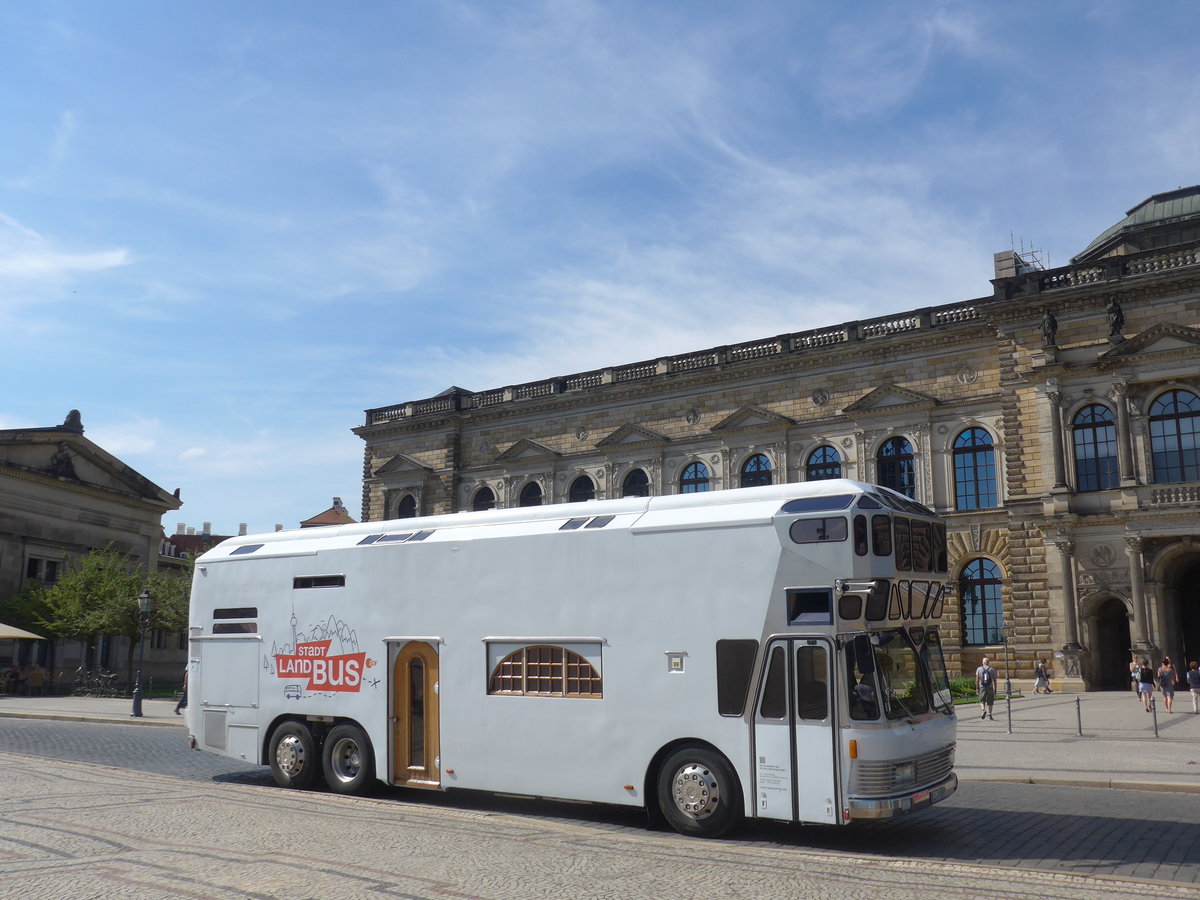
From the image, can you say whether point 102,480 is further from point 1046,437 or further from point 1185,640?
point 1185,640

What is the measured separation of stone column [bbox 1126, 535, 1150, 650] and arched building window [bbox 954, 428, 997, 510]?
17.2ft

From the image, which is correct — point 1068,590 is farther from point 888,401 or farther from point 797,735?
point 797,735

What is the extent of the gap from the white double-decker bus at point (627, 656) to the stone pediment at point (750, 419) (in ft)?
94.0

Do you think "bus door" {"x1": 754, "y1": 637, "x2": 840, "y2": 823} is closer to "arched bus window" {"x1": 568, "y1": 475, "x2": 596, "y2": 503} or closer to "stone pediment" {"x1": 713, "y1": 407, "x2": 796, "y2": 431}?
"stone pediment" {"x1": 713, "y1": 407, "x2": 796, "y2": 431}

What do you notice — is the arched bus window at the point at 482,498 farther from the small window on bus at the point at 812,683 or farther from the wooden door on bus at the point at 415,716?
the small window on bus at the point at 812,683

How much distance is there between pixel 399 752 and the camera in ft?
43.8

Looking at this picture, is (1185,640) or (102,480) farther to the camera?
(102,480)

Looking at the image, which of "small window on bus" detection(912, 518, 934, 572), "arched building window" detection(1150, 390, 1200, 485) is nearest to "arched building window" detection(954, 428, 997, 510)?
"arched building window" detection(1150, 390, 1200, 485)

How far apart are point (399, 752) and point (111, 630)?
35001 mm

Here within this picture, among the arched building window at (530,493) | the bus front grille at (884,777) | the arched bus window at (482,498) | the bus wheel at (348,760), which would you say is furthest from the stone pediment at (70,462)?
the bus front grille at (884,777)

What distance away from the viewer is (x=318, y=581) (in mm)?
14445

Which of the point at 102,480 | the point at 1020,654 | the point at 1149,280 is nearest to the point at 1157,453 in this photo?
the point at 1149,280

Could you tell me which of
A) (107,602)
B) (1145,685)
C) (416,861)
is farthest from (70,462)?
(416,861)

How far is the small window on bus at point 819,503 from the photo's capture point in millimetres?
10422
